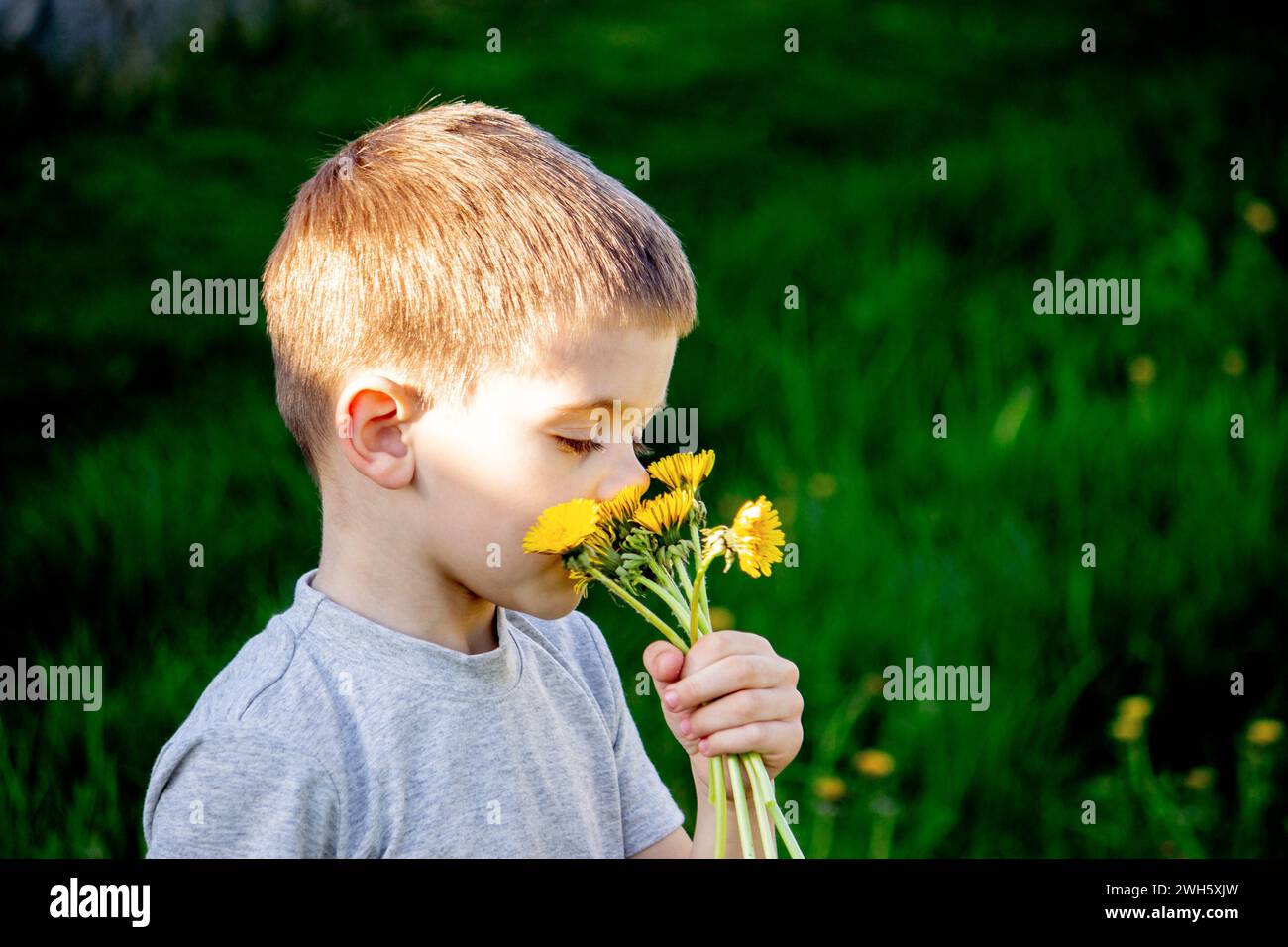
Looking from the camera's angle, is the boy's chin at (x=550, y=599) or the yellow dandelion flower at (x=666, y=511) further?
the boy's chin at (x=550, y=599)

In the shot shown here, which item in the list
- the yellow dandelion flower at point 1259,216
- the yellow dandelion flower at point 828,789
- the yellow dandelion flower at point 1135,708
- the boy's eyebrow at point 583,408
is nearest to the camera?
the boy's eyebrow at point 583,408

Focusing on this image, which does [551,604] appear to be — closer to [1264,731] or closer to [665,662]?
[665,662]

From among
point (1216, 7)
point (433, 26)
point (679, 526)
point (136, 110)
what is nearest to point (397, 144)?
point (679, 526)

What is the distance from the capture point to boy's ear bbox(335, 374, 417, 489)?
60.4 inches

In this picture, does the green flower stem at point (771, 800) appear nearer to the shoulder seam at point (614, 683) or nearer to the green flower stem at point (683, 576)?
the green flower stem at point (683, 576)

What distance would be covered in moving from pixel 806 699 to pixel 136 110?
2.80 metres

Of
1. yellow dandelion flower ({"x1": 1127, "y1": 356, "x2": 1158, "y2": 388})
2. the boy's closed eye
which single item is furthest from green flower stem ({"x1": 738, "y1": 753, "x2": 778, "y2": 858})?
yellow dandelion flower ({"x1": 1127, "y1": 356, "x2": 1158, "y2": 388})

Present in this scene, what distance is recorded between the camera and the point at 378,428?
1.54 m

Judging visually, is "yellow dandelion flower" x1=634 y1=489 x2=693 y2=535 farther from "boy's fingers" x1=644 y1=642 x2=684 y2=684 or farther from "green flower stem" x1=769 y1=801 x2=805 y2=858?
"green flower stem" x1=769 y1=801 x2=805 y2=858

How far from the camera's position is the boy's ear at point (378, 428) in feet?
5.03

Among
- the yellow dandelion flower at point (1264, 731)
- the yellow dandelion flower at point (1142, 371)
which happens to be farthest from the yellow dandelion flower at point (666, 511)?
the yellow dandelion flower at point (1142, 371)

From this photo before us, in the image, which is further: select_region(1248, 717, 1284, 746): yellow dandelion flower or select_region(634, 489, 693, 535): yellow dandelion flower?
select_region(1248, 717, 1284, 746): yellow dandelion flower

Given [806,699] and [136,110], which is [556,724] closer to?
[806,699]

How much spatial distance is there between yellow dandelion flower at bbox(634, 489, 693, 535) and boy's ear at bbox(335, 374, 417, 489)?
0.91ft
